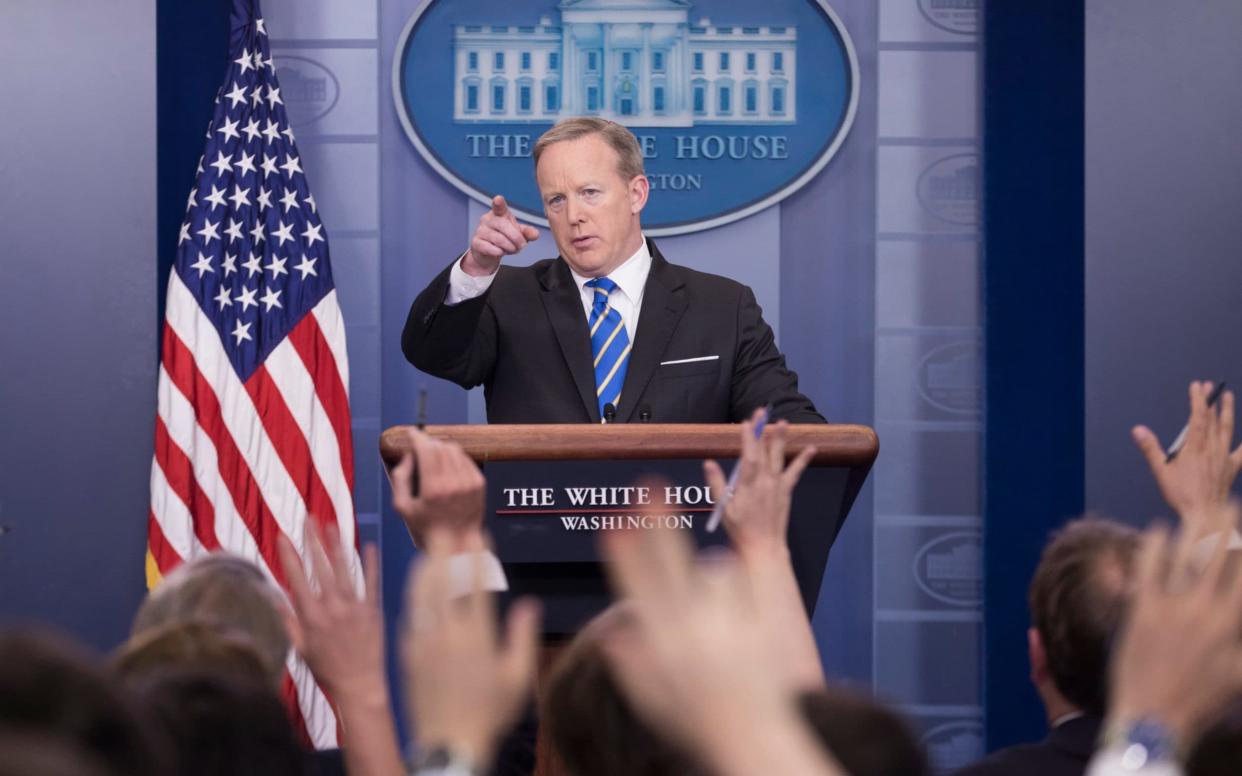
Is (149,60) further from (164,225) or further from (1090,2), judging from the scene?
(1090,2)

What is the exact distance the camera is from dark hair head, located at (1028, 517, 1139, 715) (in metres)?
1.73

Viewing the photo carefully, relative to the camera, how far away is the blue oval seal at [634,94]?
4809 mm

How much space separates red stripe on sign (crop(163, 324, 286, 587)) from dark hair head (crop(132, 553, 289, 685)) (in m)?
2.57

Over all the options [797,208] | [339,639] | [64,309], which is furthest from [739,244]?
[339,639]

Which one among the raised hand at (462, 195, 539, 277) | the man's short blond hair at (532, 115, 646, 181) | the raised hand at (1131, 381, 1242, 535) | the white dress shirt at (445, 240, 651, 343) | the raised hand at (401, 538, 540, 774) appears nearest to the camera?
the raised hand at (401, 538, 540, 774)

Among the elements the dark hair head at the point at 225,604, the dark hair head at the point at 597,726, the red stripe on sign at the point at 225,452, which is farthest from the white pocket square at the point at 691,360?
the dark hair head at the point at 597,726

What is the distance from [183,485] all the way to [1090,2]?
3.02 meters

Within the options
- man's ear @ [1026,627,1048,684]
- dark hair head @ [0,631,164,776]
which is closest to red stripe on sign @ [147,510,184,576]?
man's ear @ [1026,627,1048,684]

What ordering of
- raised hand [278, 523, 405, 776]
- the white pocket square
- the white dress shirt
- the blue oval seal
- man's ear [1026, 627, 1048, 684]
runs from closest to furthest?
raised hand [278, 523, 405, 776] < man's ear [1026, 627, 1048, 684] < the white pocket square < the white dress shirt < the blue oval seal

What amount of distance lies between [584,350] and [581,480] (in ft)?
3.03

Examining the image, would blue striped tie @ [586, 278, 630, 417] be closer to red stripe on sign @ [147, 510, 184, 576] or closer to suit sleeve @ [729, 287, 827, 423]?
suit sleeve @ [729, 287, 827, 423]

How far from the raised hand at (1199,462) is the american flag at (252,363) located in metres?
2.69

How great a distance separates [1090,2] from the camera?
15.1 feet

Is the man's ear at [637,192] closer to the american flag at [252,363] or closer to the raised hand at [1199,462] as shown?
the american flag at [252,363]
